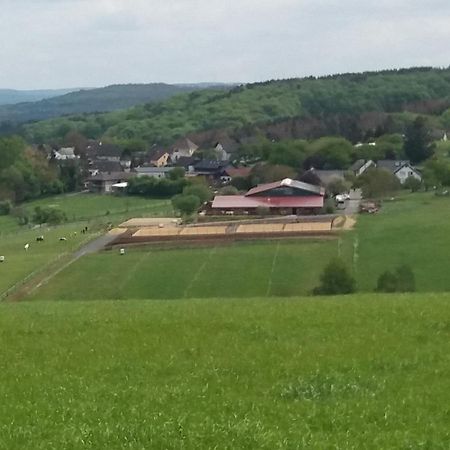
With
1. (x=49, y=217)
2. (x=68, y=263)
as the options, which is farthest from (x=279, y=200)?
(x=68, y=263)

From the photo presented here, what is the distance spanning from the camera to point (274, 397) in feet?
31.9

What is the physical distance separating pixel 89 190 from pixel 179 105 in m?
90.3

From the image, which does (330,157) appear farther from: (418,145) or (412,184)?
(412,184)

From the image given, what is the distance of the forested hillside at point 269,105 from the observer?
15300 cm

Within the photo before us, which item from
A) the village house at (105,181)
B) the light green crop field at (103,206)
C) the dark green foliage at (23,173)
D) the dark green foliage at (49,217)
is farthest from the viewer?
the village house at (105,181)

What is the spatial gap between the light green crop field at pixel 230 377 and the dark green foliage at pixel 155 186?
211ft

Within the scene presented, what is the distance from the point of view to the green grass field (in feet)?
111

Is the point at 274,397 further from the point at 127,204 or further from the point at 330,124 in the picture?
the point at 330,124

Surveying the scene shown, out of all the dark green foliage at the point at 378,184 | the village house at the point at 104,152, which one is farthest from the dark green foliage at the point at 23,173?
the dark green foliage at the point at 378,184

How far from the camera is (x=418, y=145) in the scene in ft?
308

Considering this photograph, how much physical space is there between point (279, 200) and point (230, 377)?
52314 mm

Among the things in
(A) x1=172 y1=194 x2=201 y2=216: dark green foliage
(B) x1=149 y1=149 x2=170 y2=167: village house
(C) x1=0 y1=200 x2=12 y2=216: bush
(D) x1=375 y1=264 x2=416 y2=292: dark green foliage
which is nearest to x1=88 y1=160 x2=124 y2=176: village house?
(B) x1=149 y1=149 x2=170 y2=167: village house

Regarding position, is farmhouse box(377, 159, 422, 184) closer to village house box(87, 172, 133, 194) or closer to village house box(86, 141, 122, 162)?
village house box(87, 172, 133, 194)

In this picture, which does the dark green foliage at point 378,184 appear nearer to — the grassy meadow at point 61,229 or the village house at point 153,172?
the grassy meadow at point 61,229
